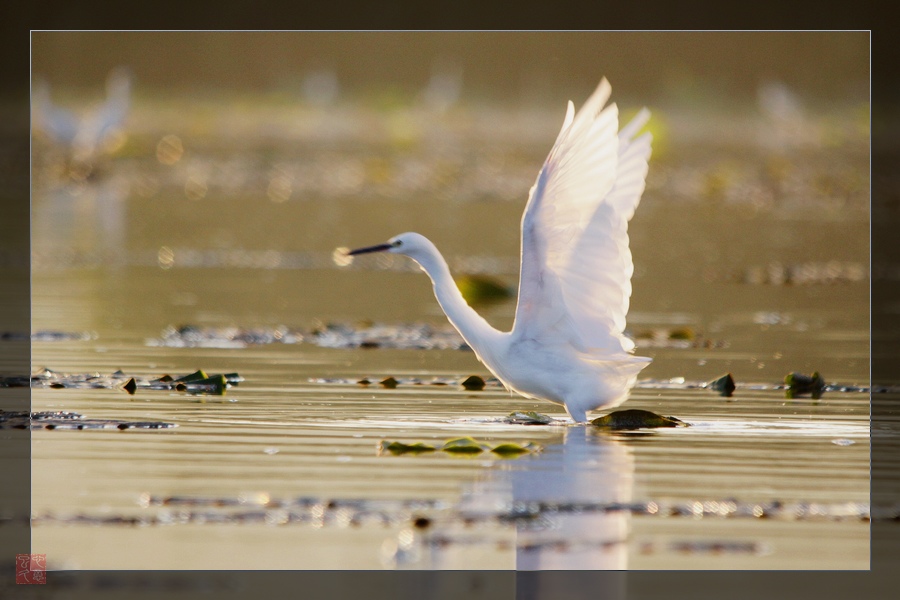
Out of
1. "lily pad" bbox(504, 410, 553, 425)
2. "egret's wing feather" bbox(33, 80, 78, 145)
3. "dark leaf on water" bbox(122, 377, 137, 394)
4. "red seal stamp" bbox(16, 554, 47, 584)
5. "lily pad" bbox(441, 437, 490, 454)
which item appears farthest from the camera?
"egret's wing feather" bbox(33, 80, 78, 145)

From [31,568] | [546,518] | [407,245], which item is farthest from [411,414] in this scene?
[31,568]

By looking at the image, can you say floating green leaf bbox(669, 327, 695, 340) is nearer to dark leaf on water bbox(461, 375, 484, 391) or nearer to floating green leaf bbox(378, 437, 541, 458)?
dark leaf on water bbox(461, 375, 484, 391)

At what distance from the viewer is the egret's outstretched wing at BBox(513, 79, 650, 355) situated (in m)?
8.09

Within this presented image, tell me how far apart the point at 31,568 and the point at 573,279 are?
3.44 meters

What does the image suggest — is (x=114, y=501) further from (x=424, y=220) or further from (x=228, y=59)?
(x=228, y=59)

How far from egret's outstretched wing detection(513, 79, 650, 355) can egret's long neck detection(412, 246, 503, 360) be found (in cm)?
20

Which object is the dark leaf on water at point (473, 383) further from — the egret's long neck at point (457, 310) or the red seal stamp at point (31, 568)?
the red seal stamp at point (31, 568)

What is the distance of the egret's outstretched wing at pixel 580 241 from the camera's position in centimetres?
809

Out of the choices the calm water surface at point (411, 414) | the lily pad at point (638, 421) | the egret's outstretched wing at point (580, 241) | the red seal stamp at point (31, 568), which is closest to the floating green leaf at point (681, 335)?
the calm water surface at point (411, 414)

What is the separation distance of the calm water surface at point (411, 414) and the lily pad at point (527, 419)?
0.13 m

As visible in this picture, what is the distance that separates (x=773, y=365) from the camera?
1097cm

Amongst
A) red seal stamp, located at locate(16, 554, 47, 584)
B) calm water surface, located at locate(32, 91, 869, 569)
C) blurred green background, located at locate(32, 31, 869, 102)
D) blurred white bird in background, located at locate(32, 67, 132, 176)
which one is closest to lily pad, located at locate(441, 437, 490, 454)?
calm water surface, located at locate(32, 91, 869, 569)

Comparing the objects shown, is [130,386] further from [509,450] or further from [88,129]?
[88,129]

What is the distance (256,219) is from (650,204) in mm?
6705
